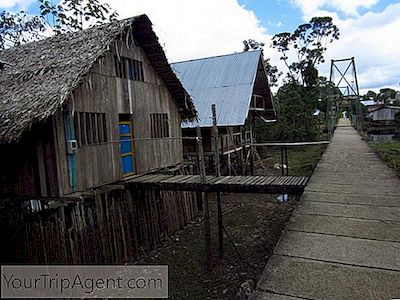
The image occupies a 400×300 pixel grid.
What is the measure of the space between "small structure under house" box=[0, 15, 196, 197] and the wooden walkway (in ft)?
2.77

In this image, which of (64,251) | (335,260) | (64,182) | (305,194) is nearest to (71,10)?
(64,182)

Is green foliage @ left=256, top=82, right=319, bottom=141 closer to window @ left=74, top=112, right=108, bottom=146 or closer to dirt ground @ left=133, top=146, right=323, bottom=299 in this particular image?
dirt ground @ left=133, top=146, right=323, bottom=299

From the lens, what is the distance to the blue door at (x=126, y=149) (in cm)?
855

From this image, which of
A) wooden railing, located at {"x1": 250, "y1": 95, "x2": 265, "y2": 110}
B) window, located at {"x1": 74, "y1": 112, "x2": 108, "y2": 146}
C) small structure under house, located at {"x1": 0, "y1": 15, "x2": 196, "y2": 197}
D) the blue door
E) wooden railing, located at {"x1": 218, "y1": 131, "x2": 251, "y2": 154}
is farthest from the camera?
wooden railing, located at {"x1": 250, "y1": 95, "x2": 265, "y2": 110}

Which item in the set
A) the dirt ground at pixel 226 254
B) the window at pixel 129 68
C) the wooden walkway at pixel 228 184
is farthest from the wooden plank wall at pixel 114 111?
the dirt ground at pixel 226 254

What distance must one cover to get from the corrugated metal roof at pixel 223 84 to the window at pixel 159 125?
12.4 feet

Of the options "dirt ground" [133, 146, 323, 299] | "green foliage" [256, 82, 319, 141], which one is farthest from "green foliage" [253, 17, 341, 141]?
"dirt ground" [133, 146, 323, 299]

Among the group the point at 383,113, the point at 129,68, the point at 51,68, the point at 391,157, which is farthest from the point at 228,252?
the point at 383,113

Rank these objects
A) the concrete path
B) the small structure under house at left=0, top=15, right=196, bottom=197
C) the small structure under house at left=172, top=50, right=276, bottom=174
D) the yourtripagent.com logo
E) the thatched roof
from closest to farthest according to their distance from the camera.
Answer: the concrete path → the thatched roof → the yourtripagent.com logo → the small structure under house at left=0, top=15, right=196, bottom=197 → the small structure under house at left=172, top=50, right=276, bottom=174

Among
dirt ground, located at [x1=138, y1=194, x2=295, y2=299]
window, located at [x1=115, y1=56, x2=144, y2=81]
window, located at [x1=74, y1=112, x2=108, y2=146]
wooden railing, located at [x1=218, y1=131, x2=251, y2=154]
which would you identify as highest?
window, located at [x1=115, y1=56, x2=144, y2=81]

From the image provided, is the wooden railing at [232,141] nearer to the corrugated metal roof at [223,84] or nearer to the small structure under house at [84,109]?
the corrugated metal roof at [223,84]

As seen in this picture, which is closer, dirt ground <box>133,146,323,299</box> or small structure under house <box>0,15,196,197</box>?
small structure under house <box>0,15,196,197</box>

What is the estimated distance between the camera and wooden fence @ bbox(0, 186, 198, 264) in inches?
256

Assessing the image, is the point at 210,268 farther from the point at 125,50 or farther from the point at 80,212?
the point at 125,50
